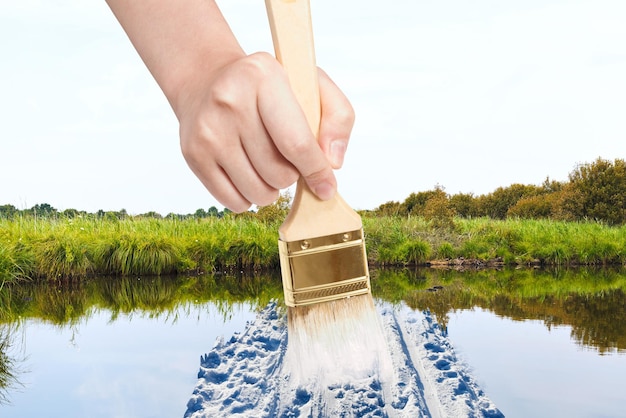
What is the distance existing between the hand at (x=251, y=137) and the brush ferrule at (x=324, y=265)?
18 cm

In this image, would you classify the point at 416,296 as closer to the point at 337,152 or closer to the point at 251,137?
the point at 337,152

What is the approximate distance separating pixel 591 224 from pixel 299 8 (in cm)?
912

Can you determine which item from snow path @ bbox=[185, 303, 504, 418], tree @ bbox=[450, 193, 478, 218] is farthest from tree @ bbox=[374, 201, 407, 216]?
snow path @ bbox=[185, 303, 504, 418]

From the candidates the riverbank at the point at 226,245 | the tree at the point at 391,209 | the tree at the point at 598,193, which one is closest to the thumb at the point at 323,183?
the riverbank at the point at 226,245

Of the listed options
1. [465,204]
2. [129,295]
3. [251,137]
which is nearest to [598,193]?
[465,204]

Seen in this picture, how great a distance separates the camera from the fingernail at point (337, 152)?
1284 millimetres

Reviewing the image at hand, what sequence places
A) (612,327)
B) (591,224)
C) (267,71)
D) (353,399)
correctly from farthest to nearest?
(591,224) → (612,327) → (353,399) → (267,71)

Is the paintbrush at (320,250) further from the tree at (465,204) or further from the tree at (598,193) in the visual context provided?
the tree at (598,193)

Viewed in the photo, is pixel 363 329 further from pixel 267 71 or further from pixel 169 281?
pixel 169 281

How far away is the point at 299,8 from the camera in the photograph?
134cm

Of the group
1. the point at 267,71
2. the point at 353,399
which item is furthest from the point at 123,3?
the point at 353,399

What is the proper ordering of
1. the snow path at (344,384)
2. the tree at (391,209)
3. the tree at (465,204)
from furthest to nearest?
the tree at (465,204) → the tree at (391,209) → the snow path at (344,384)

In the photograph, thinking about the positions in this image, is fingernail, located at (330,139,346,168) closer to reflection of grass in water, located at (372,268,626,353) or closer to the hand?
the hand

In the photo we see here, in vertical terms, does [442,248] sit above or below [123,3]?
below
